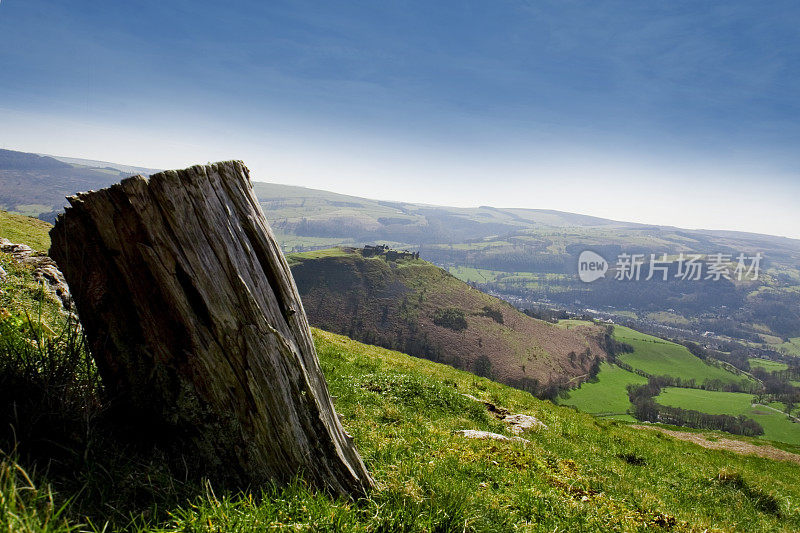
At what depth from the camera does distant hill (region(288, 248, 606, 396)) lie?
505 feet

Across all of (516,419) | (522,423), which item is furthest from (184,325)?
(516,419)

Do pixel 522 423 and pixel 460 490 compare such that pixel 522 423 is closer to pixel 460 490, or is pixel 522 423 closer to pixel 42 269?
pixel 460 490

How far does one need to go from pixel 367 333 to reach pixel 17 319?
16151 centimetres

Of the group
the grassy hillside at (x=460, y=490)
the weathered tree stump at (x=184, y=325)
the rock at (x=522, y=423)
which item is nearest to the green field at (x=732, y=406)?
the grassy hillside at (x=460, y=490)

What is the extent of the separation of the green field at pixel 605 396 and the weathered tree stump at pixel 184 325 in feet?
520

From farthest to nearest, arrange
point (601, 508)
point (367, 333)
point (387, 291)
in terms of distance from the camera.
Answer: point (387, 291), point (367, 333), point (601, 508)

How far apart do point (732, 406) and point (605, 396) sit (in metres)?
62.6

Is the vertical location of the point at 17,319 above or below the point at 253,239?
below

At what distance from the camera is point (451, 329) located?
171125 mm

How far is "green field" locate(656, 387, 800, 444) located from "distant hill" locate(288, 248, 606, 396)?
36.8 m

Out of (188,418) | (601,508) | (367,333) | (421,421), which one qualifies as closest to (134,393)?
(188,418)

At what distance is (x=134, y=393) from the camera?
4449mm

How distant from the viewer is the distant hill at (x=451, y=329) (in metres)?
154

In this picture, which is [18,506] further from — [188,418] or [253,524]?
[253,524]
